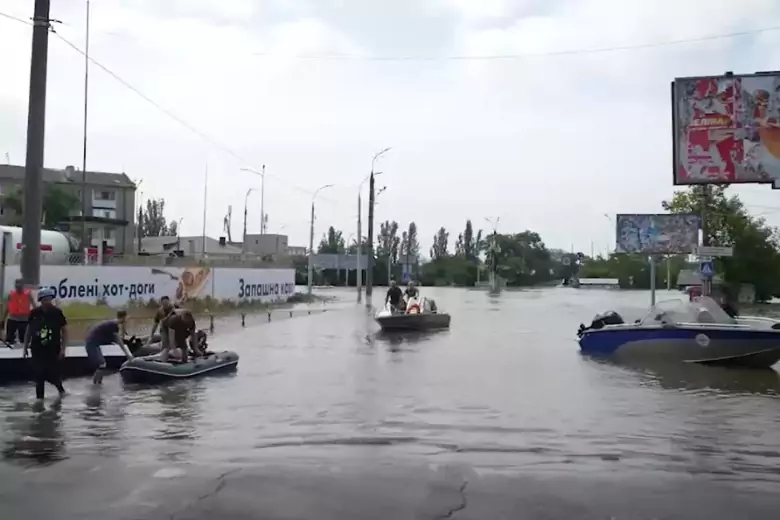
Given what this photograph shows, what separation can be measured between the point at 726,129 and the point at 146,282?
21837 mm

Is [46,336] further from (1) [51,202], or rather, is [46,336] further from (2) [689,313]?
(1) [51,202]

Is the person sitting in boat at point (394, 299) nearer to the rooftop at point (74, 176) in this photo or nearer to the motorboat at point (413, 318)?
the motorboat at point (413, 318)

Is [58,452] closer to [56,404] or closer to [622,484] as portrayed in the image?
[56,404]

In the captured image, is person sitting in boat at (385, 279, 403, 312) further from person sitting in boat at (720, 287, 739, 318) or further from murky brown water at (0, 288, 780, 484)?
person sitting in boat at (720, 287, 739, 318)

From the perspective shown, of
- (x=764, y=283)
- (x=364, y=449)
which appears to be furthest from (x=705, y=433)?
(x=764, y=283)

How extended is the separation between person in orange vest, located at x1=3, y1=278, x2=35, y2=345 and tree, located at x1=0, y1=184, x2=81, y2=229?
206 ft

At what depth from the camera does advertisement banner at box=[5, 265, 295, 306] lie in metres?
31.1

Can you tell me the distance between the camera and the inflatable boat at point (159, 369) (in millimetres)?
16016

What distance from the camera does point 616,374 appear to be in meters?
19.1

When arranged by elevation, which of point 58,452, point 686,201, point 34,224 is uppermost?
point 686,201

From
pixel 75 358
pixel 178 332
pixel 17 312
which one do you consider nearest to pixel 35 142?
pixel 17 312

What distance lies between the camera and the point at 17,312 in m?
17.5

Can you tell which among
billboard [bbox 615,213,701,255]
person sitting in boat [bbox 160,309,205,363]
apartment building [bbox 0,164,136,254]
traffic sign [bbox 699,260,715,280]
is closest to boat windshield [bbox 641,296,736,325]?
traffic sign [bbox 699,260,715,280]

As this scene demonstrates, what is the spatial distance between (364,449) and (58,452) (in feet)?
11.1
